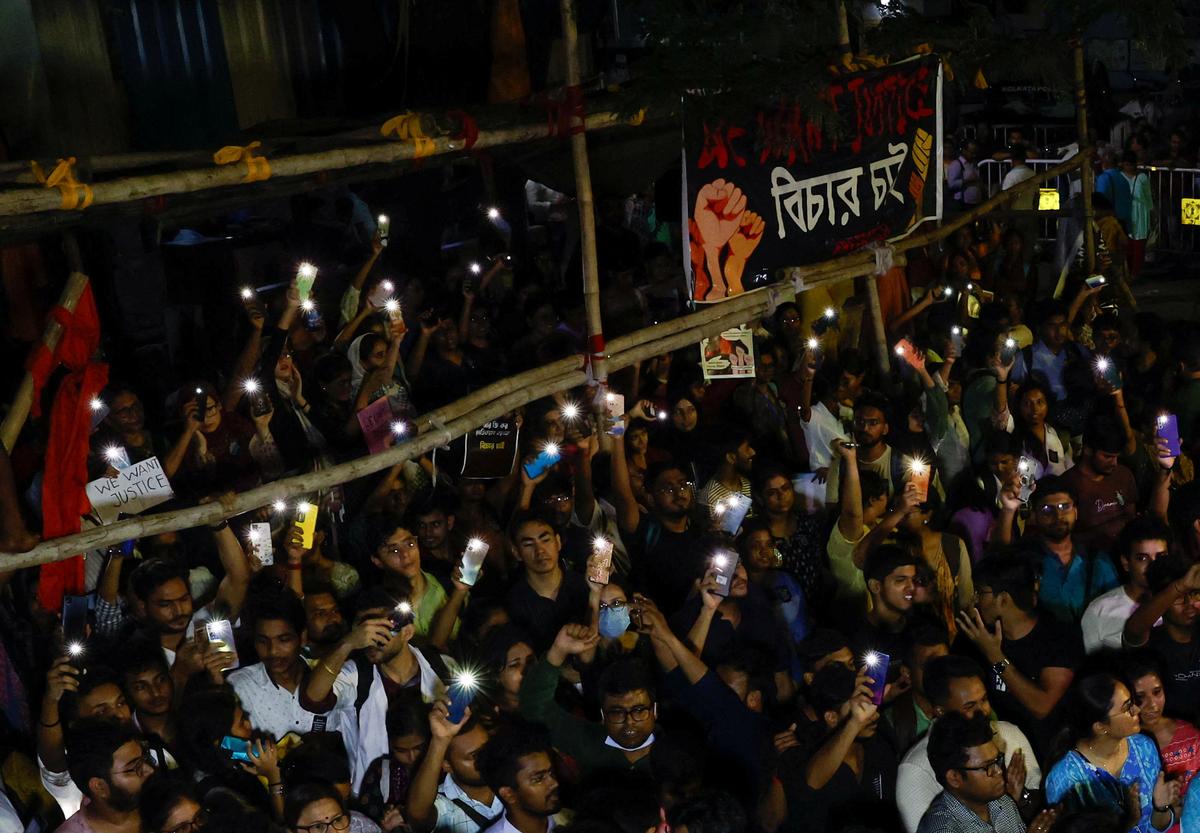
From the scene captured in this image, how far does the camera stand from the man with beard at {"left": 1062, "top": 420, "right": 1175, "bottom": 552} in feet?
22.5

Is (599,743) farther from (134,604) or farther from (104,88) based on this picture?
Result: (104,88)

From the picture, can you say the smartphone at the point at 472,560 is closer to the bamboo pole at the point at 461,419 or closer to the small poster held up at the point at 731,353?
the bamboo pole at the point at 461,419

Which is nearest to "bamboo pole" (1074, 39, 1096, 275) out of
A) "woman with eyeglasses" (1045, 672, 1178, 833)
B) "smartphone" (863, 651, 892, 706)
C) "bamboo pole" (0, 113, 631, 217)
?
"bamboo pole" (0, 113, 631, 217)

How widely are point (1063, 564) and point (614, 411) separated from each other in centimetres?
220

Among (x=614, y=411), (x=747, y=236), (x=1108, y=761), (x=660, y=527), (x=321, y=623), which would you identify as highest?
(x=747, y=236)

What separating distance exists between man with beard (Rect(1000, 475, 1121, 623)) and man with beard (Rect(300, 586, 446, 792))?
2847mm

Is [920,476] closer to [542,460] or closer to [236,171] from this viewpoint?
[542,460]

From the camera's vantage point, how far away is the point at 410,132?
17.0 feet

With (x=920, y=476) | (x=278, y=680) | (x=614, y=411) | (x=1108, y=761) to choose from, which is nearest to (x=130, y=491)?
(x=278, y=680)

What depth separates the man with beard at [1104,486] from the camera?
6.86m

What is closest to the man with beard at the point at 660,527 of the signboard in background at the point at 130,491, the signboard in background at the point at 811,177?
the signboard in background at the point at 811,177

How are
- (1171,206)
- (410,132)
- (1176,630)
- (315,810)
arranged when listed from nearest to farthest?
(315,810)
(410,132)
(1176,630)
(1171,206)

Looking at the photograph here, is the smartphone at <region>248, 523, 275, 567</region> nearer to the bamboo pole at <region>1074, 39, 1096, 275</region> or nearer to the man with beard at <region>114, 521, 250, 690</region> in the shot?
the man with beard at <region>114, 521, 250, 690</region>

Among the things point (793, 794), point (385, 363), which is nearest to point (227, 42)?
point (385, 363)
